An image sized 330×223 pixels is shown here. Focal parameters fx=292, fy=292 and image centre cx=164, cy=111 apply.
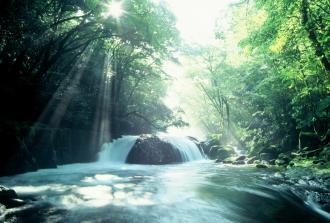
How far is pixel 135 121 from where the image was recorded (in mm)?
30734

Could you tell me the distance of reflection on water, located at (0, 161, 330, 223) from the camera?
6582 mm

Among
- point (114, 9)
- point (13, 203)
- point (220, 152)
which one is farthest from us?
point (220, 152)

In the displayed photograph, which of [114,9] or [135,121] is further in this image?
[135,121]

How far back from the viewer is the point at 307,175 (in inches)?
433

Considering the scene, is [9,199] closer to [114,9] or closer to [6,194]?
[6,194]

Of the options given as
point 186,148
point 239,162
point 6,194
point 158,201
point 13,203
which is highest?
point 186,148

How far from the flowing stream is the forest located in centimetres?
4

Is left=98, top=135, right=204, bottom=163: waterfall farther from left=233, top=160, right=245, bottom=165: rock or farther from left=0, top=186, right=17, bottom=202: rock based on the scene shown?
left=0, top=186, right=17, bottom=202: rock

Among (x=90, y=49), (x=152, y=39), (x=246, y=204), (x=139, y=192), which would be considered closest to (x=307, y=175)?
(x=246, y=204)

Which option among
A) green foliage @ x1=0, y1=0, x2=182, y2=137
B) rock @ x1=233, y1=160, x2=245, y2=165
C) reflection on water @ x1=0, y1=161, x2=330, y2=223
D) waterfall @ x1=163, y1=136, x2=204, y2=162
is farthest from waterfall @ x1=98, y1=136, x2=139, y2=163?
reflection on water @ x1=0, y1=161, x2=330, y2=223

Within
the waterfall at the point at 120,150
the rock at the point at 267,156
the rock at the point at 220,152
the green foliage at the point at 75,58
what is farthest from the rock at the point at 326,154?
the waterfall at the point at 120,150

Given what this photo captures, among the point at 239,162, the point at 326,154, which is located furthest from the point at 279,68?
the point at 239,162

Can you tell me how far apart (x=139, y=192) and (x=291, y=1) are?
26.9 ft

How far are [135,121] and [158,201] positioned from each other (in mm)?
22799
